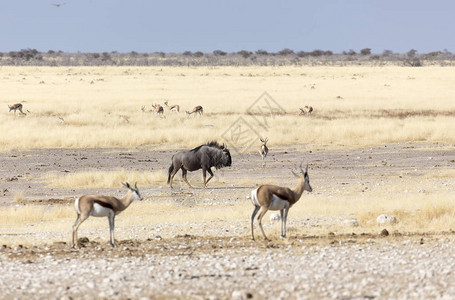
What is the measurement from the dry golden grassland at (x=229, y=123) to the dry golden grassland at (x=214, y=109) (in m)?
0.07

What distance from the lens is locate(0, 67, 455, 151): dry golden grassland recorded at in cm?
3350

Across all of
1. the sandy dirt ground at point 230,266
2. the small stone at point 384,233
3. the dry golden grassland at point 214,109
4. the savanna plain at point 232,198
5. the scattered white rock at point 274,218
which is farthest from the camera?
the dry golden grassland at point 214,109

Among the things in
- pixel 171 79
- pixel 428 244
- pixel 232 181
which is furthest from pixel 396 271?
pixel 171 79

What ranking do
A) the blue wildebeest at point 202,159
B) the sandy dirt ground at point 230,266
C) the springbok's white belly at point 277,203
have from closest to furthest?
the sandy dirt ground at point 230,266 → the springbok's white belly at point 277,203 → the blue wildebeest at point 202,159

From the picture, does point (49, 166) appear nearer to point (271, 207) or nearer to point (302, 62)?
point (271, 207)

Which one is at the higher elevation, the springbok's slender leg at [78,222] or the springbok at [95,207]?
the springbok at [95,207]

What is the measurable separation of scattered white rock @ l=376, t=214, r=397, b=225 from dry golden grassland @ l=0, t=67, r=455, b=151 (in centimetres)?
1877

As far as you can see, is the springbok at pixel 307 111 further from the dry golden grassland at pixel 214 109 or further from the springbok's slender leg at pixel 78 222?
the springbok's slender leg at pixel 78 222

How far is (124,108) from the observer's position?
4591 cm

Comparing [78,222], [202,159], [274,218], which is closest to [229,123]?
[202,159]

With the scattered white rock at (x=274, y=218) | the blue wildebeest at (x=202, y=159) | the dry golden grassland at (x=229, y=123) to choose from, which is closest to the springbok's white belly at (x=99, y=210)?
the dry golden grassland at (x=229, y=123)

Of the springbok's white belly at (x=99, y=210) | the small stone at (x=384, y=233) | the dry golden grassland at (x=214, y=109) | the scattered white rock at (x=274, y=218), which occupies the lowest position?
the dry golden grassland at (x=214, y=109)

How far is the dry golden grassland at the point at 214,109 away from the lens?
33500 mm

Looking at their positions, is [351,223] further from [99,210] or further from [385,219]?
[99,210]
